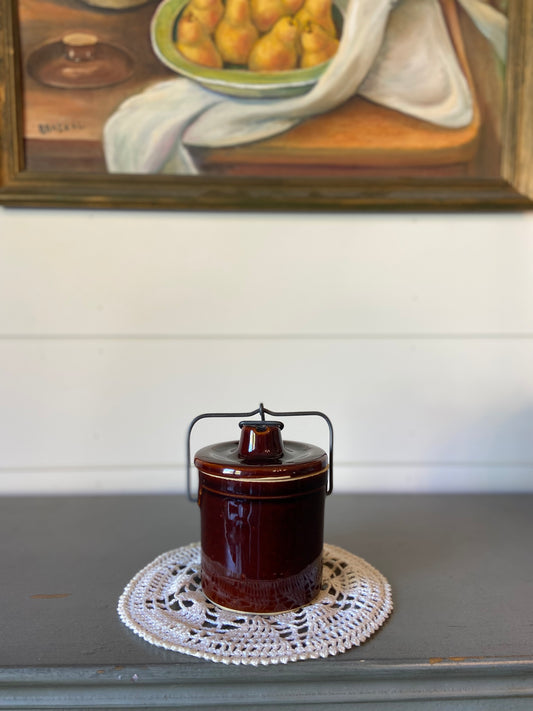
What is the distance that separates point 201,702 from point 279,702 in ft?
0.23

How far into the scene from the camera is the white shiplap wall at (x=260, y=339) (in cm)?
88

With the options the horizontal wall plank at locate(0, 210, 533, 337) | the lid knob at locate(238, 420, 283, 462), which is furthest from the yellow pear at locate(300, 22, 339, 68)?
the lid knob at locate(238, 420, 283, 462)

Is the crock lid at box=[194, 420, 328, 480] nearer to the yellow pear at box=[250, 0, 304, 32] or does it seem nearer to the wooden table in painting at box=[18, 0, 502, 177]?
the wooden table in painting at box=[18, 0, 502, 177]

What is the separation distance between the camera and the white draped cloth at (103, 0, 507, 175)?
85 centimetres

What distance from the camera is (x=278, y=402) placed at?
35.7 inches

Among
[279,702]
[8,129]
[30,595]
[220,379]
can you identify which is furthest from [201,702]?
[8,129]

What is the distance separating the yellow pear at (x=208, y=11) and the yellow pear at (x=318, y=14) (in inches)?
5.4

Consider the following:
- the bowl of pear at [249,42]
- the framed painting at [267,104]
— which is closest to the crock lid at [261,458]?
the framed painting at [267,104]

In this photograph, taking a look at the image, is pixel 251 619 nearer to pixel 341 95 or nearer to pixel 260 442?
pixel 260 442

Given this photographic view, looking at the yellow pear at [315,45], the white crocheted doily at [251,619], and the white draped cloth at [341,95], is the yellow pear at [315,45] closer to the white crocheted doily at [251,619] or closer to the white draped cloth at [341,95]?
the white draped cloth at [341,95]

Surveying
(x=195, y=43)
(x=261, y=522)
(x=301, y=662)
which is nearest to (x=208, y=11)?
(x=195, y=43)

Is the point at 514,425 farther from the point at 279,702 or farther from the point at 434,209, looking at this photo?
the point at 279,702

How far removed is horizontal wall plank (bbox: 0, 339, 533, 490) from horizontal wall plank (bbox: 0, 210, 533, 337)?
4cm

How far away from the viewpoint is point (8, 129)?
33.1 inches
